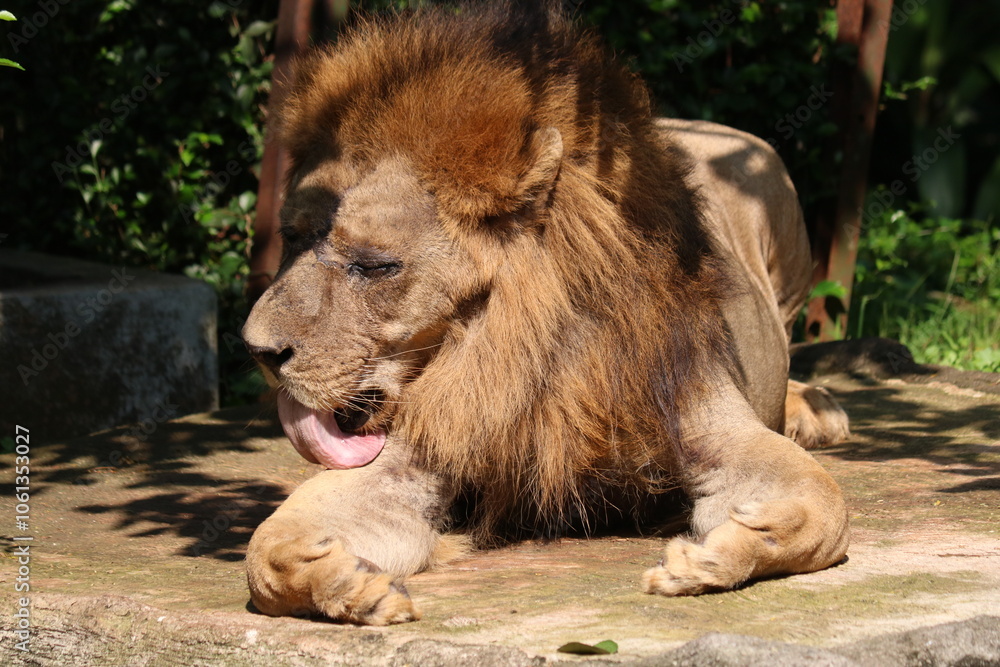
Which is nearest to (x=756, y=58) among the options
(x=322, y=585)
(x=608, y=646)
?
(x=322, y=585)

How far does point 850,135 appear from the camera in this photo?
6.54m

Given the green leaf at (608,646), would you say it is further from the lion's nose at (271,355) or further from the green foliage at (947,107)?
the green foliage at (947,107)

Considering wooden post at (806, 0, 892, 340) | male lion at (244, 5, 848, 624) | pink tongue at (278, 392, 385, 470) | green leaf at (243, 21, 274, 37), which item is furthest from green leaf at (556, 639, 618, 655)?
green leaf at (243, 21, 274, 37)

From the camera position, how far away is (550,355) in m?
3.03

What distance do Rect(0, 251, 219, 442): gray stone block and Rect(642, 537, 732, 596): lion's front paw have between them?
3025mm

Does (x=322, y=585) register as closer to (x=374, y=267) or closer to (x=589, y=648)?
(x=589, y=648)

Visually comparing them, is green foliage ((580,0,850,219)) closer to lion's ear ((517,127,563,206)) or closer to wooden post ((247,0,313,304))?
wooden post ((247,0,313,304))

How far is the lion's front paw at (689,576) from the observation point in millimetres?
2592

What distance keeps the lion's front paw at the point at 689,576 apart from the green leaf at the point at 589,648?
436 millimetres

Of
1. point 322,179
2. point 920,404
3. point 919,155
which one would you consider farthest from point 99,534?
point 919,155

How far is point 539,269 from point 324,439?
754 mm

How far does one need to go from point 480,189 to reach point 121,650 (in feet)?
4.65

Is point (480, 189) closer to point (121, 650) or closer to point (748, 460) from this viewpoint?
A: point (748, 460)

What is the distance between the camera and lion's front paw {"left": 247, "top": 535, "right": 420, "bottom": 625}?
2502mm
